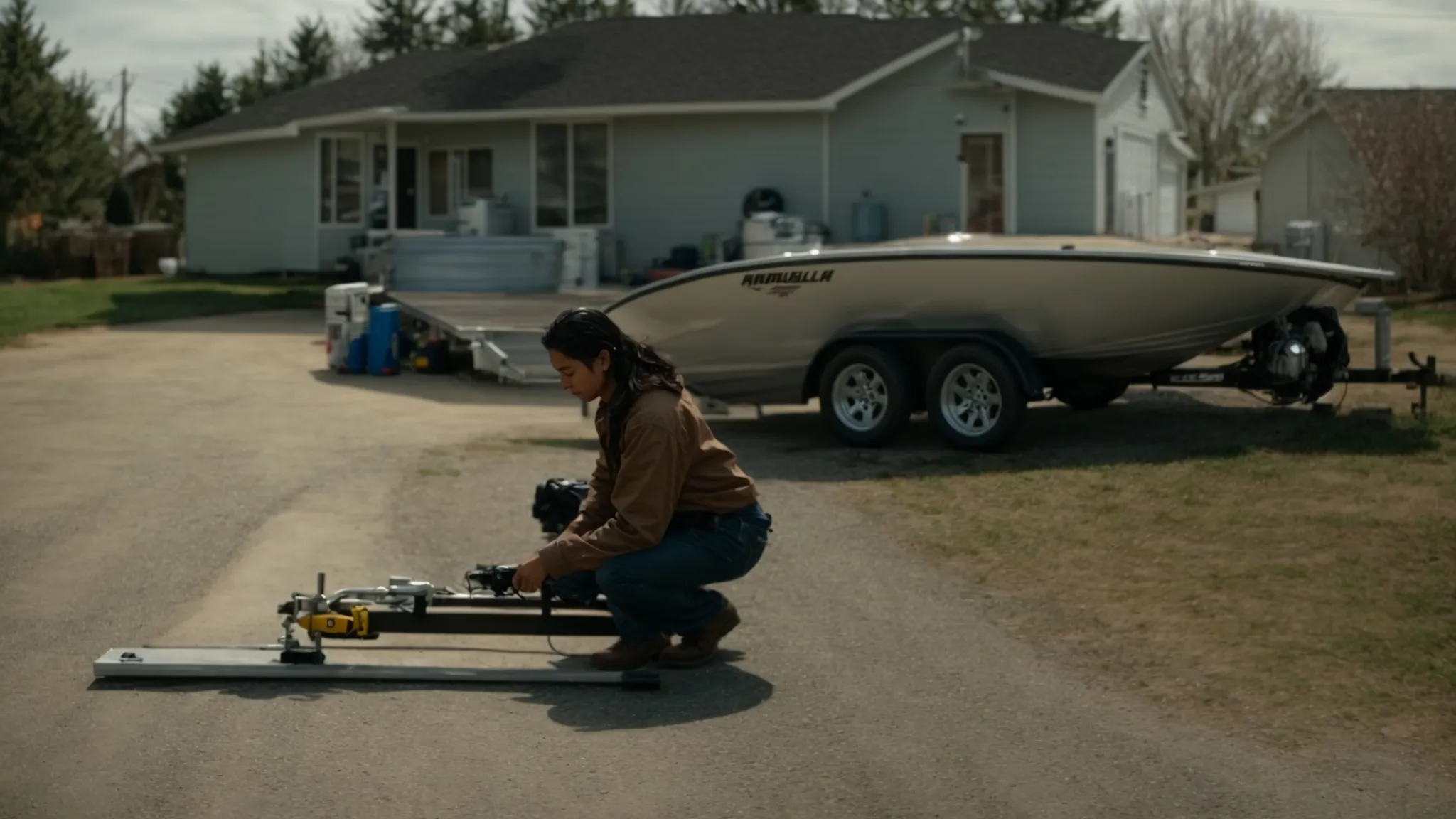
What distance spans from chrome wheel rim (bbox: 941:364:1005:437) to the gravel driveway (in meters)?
1.07

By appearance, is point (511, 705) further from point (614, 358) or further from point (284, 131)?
point (284, 131)

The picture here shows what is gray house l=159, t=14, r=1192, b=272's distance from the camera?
2872cm

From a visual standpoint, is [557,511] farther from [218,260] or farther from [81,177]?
[81,177]

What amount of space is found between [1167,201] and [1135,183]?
3957 mm

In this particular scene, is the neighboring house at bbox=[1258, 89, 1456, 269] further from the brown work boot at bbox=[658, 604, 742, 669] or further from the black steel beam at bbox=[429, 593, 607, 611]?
the black steel beam at bbox=[429, 593, 607, 611]

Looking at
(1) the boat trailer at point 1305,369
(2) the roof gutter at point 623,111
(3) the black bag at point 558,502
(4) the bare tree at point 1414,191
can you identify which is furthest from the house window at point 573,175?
(3) the black bag at point 558,502

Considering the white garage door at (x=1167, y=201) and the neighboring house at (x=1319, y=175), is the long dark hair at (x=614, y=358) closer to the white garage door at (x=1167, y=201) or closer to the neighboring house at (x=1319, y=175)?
the neighboring house at (x=1319, y=175)

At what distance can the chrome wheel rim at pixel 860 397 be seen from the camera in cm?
1370

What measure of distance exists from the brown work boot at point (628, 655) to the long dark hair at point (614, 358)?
753 mm

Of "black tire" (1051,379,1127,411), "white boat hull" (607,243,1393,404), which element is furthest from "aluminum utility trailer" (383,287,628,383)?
"black tire" (1051,379,1127,411)

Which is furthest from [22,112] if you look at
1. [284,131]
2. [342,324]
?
[342,324]

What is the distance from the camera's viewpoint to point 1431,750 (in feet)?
21.3

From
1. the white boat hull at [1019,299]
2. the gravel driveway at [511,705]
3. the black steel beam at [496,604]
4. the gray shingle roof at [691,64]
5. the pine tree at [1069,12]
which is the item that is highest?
→ the pine tree at [1069,12]

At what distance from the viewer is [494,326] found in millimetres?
19156
